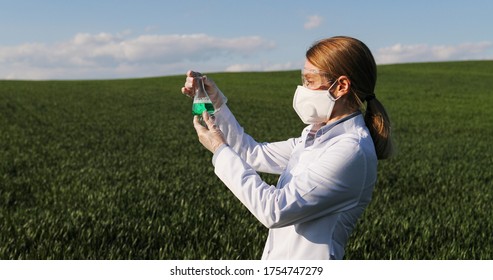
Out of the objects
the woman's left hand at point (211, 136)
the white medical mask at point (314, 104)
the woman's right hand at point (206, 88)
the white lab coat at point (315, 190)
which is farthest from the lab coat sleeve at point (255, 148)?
the woman's left hand at point (211, 136)

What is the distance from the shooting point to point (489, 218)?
28.7 feet

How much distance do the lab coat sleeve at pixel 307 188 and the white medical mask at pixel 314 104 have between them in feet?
1.12

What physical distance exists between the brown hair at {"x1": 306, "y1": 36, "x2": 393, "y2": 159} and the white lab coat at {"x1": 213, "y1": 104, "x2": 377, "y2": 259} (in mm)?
126

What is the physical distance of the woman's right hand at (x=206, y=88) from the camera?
11.7 feet

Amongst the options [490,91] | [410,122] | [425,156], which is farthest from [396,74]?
[425,156]

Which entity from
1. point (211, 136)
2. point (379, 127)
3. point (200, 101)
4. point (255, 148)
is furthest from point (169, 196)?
point (379, 127)

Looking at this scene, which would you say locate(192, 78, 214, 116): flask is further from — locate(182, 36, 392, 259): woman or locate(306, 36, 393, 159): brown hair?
locate(306, 36, 393, 159): brown hair

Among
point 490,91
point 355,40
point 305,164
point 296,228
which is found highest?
point 355,40

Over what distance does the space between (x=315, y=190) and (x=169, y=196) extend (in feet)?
22.8

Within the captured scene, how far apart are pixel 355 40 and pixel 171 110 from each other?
1292 inches

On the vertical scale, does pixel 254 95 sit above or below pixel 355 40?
below

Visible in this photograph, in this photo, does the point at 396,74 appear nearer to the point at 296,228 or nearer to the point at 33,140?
the point at 33,140

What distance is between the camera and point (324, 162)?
2768 millimetres

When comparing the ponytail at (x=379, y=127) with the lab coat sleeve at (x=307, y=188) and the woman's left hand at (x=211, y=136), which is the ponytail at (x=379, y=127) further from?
the woman's left hand at (x=211, y=136)
